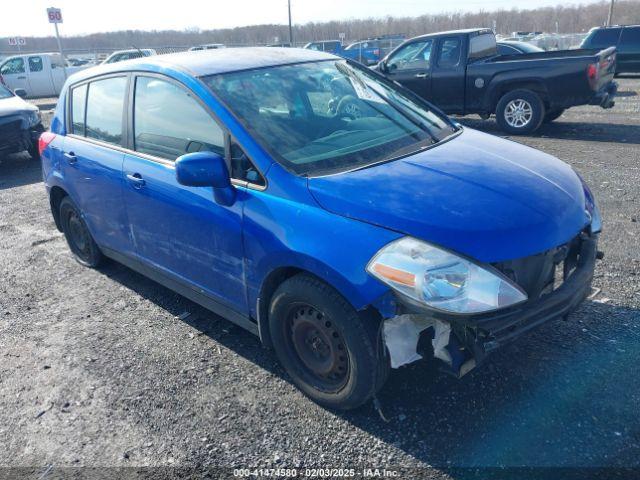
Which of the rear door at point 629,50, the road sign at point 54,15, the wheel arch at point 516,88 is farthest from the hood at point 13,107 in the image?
the rear door at point 629,50

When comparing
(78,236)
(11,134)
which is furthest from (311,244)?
(11,134)

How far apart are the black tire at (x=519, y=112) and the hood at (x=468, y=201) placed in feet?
22.7

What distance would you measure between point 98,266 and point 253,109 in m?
2.63

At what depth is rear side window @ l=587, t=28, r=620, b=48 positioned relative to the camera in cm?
1694

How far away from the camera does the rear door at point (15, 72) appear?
20438 millimetres

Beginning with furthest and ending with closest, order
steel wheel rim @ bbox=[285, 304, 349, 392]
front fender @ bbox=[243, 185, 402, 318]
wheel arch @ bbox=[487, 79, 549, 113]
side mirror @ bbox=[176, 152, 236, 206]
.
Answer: wheel arch @ bbox=[487, 79, 549, 113]
side mirror @ bbox=[176, 152, 236, 206]
steel wheel rim @ bbox=[285, 304, 349, 392]
front fender @ bbox=[243, 185, 402, 318]

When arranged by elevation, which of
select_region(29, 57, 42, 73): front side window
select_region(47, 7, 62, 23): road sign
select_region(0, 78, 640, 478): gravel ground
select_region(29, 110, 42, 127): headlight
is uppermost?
select_region(47, 7, 62, 23): road sign

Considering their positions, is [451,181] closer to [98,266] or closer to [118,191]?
[118,191]

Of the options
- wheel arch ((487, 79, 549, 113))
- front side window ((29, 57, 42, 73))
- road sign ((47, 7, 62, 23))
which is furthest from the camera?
front side window ((29, 57, 42, 73))

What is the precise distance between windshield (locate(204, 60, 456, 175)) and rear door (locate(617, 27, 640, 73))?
16.2 metres

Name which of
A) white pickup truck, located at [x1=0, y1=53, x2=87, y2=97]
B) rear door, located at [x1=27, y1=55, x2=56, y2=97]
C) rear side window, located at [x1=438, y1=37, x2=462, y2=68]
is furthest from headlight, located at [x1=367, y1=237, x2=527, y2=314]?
rear door, located at [x1=27, y1=55, x2=56, y2=97]

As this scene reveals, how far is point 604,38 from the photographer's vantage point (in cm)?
1727

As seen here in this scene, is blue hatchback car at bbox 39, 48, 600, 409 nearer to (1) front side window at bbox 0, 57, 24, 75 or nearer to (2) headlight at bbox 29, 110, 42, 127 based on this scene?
(2) headlight at bbox 29, 110, 42, 127

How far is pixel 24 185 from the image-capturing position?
843cm
